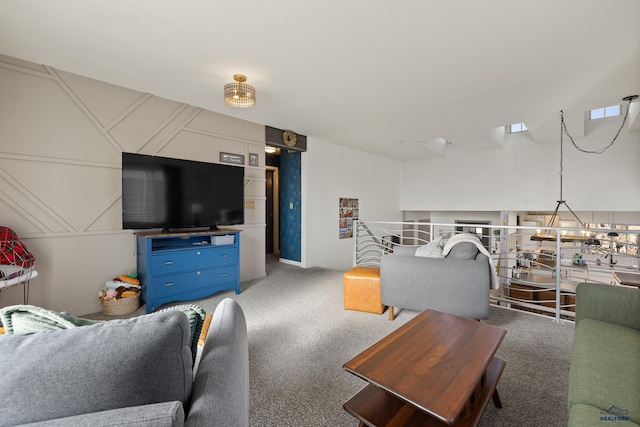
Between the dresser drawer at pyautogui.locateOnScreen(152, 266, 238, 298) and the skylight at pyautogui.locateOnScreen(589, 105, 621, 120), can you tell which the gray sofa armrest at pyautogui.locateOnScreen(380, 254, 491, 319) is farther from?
the skylight at pyautogui.locateOnScreen(589, 105, 621, 120)

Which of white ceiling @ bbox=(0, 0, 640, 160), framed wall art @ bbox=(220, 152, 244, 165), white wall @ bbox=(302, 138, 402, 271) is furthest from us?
white wall @ bbox=(302, 138, 402, 271)

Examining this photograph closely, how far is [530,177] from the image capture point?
20.1 ft

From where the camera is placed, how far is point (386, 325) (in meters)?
2.69

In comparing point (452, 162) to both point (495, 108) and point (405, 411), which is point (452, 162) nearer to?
point (495, 108)

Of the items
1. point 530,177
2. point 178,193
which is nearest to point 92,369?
point 178,193

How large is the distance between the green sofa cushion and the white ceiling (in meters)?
2.13

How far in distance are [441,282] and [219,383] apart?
226cm

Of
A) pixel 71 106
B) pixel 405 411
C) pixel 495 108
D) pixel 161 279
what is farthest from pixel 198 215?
Result: pixel 495 108

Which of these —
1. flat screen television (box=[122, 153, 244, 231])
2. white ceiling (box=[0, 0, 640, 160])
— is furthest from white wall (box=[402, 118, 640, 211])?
flat screen television (box=[122, 153, 244, 231])

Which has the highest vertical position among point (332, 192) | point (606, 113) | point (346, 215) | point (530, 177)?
point (606, 113)

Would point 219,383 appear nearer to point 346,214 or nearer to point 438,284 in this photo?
point 438,284

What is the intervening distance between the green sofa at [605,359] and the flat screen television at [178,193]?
3554mm

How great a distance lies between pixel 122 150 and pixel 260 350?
270cm

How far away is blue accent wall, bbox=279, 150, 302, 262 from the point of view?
17.5 feet
